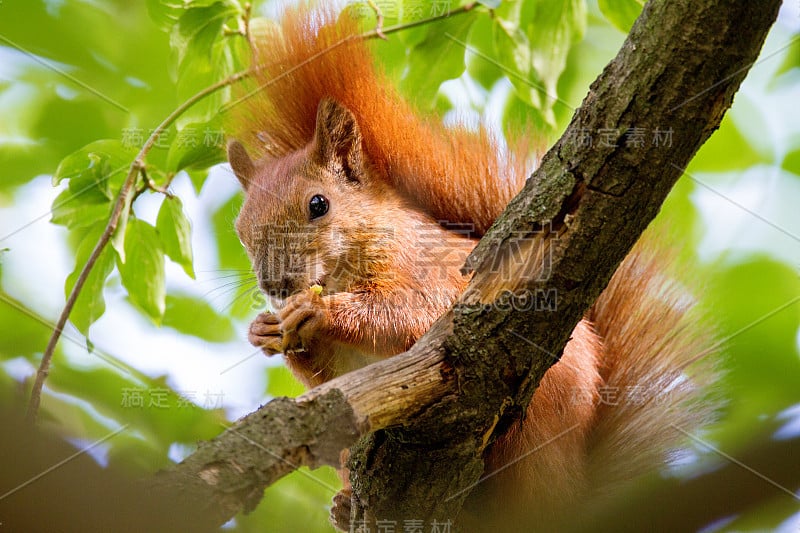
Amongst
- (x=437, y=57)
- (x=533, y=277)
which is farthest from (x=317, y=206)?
(x=533, y=277)

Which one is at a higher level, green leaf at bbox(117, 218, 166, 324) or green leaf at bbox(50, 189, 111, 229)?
green leaf at bbox(50, 189, 111, 229)

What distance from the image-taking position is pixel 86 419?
4.17 ft

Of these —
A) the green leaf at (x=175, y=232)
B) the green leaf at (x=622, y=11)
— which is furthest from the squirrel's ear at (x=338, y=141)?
the green leaf at (x=622, y=11)

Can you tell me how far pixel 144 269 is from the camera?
272 centimetres

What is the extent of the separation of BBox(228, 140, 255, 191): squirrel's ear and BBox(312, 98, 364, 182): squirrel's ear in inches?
15.3

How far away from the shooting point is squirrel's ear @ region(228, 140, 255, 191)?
10.1ft

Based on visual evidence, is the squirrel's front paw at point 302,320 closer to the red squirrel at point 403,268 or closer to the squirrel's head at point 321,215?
the red squirrel at point 403,268

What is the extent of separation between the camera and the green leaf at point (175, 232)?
2725 millimetres

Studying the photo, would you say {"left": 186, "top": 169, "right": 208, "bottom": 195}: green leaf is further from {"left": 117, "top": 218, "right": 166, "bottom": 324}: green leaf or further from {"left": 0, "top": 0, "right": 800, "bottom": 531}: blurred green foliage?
{"left": 117, "top": 218, "right": 166, "bottom": 324}: green leaf

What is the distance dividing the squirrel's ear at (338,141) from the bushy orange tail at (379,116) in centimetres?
10

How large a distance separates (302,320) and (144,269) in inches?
29.8

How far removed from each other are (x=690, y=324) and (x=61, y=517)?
7.63 feet

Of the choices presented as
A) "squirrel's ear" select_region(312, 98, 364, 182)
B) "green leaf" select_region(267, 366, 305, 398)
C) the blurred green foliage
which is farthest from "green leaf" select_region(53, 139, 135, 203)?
"green leaf" select_region(267, 366, 305, 398)

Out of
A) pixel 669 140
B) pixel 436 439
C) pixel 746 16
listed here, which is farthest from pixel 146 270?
pixel 746 16
